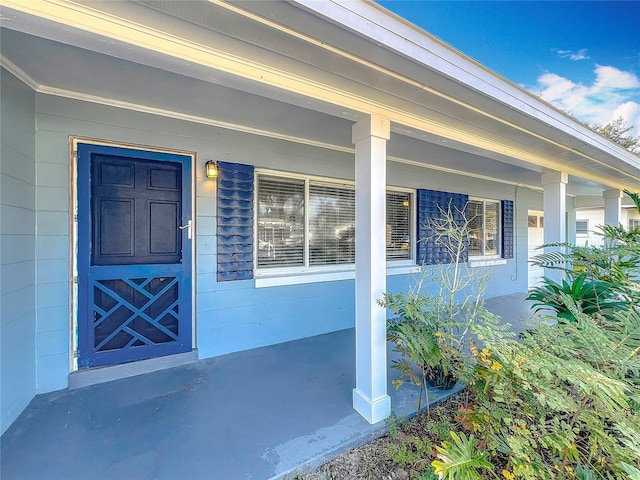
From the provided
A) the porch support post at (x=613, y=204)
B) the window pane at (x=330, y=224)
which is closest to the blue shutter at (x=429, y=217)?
the window pane at (x=330, y=224)

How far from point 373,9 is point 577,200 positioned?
931 cm

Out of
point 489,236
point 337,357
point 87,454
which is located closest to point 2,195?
point 87,454

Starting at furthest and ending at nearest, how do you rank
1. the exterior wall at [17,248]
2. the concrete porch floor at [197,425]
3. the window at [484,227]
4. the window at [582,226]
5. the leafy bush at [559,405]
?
the window at [582,226]
the window at [484,227]
the exterior wall at [17,248]
the concrete porch floor at [197,425]
the leafy bush at [559,405]

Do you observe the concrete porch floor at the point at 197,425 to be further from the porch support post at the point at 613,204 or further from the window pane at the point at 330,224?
the porch support post at the point at 613,204

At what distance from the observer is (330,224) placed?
3.93m

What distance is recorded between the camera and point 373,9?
142 cm

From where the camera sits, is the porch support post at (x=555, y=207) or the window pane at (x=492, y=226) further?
the window pane at (x=492, y=226)

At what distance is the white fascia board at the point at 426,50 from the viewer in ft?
4.41

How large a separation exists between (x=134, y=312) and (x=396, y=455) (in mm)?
2564

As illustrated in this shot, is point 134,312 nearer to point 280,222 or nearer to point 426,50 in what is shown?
point 280,222

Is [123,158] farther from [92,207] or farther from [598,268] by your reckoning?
[598,268]

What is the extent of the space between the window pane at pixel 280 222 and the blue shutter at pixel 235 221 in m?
0.23

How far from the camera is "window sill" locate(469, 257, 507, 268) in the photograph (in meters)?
5.38

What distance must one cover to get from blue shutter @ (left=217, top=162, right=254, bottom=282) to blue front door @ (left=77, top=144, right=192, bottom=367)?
1.08 feet
